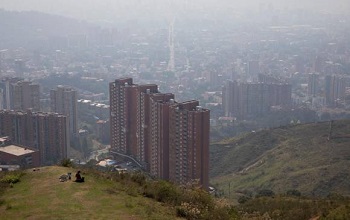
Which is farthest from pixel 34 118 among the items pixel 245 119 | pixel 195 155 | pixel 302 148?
pixel 245 119

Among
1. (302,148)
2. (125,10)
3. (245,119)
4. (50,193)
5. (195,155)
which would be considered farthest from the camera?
(125,10)

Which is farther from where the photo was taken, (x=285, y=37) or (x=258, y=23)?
(x=258, y=23)

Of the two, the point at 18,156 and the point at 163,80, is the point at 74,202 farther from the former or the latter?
the point at 163,80

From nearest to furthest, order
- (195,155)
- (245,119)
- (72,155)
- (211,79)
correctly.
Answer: (195,155) < (72,155) < (245,119) < (211,79)

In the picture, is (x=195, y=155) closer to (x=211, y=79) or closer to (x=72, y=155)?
(x=72, y=155)

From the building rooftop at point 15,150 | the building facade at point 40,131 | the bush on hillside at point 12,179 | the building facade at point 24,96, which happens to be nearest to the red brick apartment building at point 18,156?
the building rooftop at point 15,150

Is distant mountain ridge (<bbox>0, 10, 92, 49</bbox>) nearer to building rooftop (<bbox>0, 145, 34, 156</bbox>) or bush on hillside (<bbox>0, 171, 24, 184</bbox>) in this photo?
building rooftop (<bbox>0, 145, 34, 156</bbox>)

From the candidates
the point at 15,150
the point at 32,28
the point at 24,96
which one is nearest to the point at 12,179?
the point at 15,150

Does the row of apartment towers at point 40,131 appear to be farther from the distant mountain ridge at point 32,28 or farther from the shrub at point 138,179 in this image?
the distant mountain ridge at point 32,28
